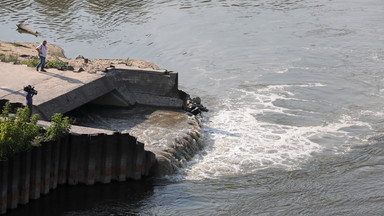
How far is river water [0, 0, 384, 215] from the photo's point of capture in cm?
2581

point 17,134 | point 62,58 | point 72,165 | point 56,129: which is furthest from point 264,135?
point 62,58

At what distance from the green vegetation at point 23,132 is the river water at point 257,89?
2.68 m

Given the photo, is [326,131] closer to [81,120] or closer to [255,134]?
[255,134]

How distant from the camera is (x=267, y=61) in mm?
44906

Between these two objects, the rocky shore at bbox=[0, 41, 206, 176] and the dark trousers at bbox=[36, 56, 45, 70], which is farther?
the dark trousers at bbox=[36, 56, 45, 70]

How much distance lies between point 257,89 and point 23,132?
1932 centimetres

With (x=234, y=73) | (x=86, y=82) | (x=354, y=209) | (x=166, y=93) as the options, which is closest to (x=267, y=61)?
(x=234, y=73)

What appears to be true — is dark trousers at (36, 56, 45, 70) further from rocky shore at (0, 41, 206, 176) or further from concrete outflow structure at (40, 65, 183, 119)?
concrete outflow structure at (40, 65, 183, 119)

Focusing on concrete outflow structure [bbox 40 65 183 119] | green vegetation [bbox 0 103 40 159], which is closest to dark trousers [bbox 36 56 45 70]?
concrete outflow structure [bbox 40 65 183 119]

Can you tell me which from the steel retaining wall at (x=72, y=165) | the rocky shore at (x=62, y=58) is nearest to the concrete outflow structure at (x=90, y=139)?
the steel retaining wall at (x=72, y=165)

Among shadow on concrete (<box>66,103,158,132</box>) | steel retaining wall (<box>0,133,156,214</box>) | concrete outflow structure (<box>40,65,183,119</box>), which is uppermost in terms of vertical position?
concrete outflow structure (<box>40,65,183,119</box>)

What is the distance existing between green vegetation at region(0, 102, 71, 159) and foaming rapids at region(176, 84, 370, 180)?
236 inches

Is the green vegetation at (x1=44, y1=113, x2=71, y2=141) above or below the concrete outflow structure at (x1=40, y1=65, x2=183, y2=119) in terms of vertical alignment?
below

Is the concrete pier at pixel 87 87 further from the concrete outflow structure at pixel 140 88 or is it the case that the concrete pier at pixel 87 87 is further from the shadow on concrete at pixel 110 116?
the shadow on concrete at pixel 110 116
